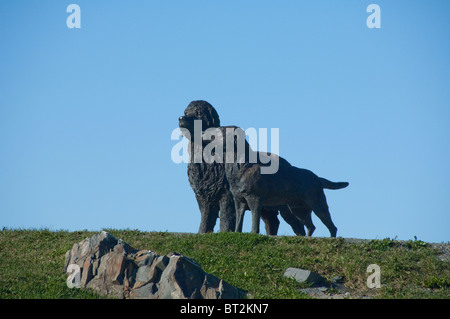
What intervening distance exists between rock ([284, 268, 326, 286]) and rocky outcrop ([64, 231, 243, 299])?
142 centimetres

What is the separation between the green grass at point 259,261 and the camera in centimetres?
1246

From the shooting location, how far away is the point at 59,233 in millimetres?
16281

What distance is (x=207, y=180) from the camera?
1727 cm

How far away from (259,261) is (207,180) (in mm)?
3963

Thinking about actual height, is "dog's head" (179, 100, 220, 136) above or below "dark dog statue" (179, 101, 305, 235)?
above

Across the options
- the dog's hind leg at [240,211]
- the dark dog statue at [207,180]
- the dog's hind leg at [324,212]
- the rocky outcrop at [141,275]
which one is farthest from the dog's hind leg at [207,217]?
the rocky outcrop at [141,275]

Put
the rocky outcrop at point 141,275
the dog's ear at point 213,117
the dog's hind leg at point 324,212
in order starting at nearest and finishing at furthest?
the rocky outcrop at point 141,275
the dog's hind leg at point 324,212
the dog's ear at point 213,117

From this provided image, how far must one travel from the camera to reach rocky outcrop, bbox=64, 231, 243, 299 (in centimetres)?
1147

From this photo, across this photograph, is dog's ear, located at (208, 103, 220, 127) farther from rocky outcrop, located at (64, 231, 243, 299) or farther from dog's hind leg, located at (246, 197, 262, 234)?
rocky outcrop, located at (64, 231, 243, 299)

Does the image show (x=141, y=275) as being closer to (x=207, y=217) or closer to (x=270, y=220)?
(x=207, y=217)

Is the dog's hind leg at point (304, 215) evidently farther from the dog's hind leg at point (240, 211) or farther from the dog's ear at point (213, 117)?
the dog's ear at point (213, 117)

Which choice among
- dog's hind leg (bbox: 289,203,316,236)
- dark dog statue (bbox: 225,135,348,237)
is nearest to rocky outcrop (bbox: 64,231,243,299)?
dark dog statue (bbox: 225,135,348,237)
